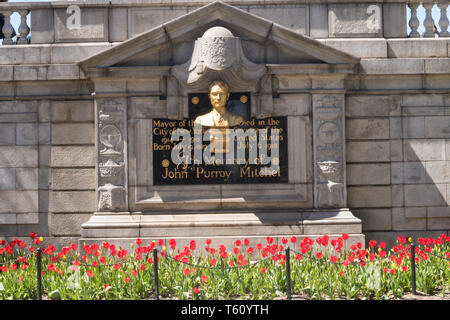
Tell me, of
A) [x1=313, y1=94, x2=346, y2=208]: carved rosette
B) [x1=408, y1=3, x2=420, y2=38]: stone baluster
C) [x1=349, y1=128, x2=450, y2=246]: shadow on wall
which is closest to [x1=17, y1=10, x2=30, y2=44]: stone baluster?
[x1=313, y1=94, x2=346, y2=208]: carved rosette

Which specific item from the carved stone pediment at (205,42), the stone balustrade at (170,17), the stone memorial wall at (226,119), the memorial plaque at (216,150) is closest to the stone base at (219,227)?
the stone memorial wall at (226,119)

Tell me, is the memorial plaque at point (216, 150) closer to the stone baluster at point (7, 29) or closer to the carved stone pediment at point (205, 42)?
the carved stone pediment at point (205, 42)

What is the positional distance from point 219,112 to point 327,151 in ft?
8.29

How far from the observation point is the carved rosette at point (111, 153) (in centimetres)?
1355

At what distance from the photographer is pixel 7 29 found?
14.2 m

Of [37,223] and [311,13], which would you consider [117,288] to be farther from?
[311,13]

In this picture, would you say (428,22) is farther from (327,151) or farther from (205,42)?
(205,42)

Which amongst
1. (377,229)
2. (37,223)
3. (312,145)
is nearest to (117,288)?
(37,223)

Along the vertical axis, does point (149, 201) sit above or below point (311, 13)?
below

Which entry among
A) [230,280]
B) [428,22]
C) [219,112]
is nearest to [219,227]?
[219,112]

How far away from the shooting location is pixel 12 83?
1405 cm

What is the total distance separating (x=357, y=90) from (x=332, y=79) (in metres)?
0.74
